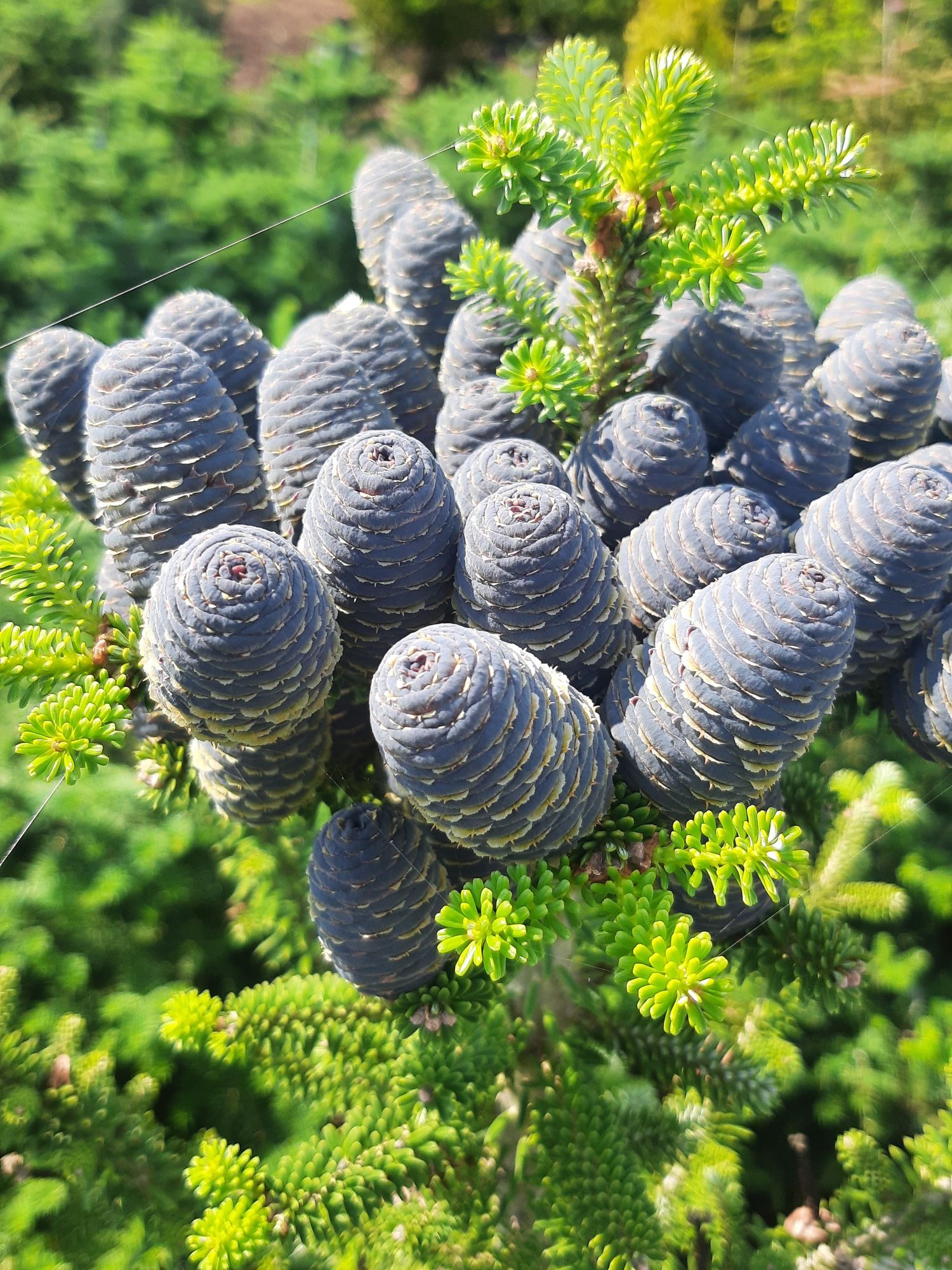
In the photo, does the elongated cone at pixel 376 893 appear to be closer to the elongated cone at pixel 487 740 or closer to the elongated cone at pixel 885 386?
the elongated cone at pixel 487 740

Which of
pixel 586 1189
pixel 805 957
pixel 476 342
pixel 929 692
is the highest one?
pixel 476 342

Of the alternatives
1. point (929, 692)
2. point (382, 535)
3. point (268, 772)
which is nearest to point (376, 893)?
point (268, 772)

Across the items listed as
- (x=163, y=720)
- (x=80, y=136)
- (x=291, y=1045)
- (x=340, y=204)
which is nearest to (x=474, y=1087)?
(x=291, y=1045)

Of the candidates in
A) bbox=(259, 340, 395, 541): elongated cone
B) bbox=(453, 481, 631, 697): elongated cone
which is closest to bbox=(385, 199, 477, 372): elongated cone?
bbox=(259, 340, 395, 541): elongated cone

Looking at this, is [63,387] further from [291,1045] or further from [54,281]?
[54,281]

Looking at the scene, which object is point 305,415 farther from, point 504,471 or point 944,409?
point 944,409

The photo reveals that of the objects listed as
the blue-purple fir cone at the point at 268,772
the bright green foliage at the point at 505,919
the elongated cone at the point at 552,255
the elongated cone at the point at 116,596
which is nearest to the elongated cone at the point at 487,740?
the bright green foliage at the point at 505,919
